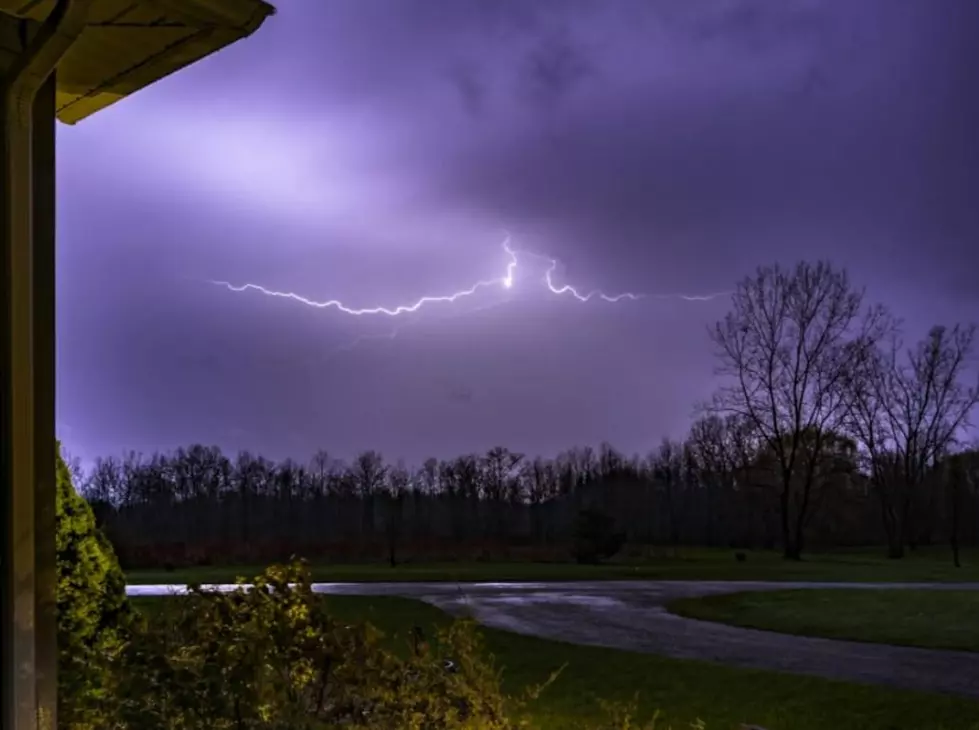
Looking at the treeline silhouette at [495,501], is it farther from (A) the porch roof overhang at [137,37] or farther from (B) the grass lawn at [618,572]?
(A) the porch roof overhang at [137,37]

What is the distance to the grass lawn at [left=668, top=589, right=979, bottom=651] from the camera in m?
14.3

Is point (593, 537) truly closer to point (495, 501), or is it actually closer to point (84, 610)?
point (495, 501)

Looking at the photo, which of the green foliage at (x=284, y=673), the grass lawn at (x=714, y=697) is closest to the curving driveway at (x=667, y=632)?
the grass lawn at (x=714, y=697)

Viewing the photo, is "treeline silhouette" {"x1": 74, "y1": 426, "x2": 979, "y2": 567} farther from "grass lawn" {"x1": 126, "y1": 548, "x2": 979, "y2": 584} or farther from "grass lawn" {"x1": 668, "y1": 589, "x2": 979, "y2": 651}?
"grass lawn" {"x1": 668, "y1": 589, "x2": 979, "y2": 651}

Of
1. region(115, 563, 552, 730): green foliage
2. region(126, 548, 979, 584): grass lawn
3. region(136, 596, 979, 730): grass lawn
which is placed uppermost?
region(115, 563, 552, 730): green foliage

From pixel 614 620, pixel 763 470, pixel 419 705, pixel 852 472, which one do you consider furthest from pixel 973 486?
pixel 419 705

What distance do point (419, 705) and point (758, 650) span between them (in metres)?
9.09

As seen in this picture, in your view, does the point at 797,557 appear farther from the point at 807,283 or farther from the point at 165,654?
the point at 165,654

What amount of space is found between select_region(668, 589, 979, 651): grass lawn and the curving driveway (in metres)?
0.66

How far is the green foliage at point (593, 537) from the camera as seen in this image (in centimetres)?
3666

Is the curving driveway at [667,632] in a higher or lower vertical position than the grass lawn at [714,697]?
lower

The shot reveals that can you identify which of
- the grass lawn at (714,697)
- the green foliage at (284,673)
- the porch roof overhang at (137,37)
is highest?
the porch roof overhang at (137,37)

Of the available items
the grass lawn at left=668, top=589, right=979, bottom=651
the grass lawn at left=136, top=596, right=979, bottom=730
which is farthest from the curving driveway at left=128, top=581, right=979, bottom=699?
the grass lawn at left=136, top=596, right=979, bottom=730

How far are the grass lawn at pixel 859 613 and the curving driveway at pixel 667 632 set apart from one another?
66 centimetres
